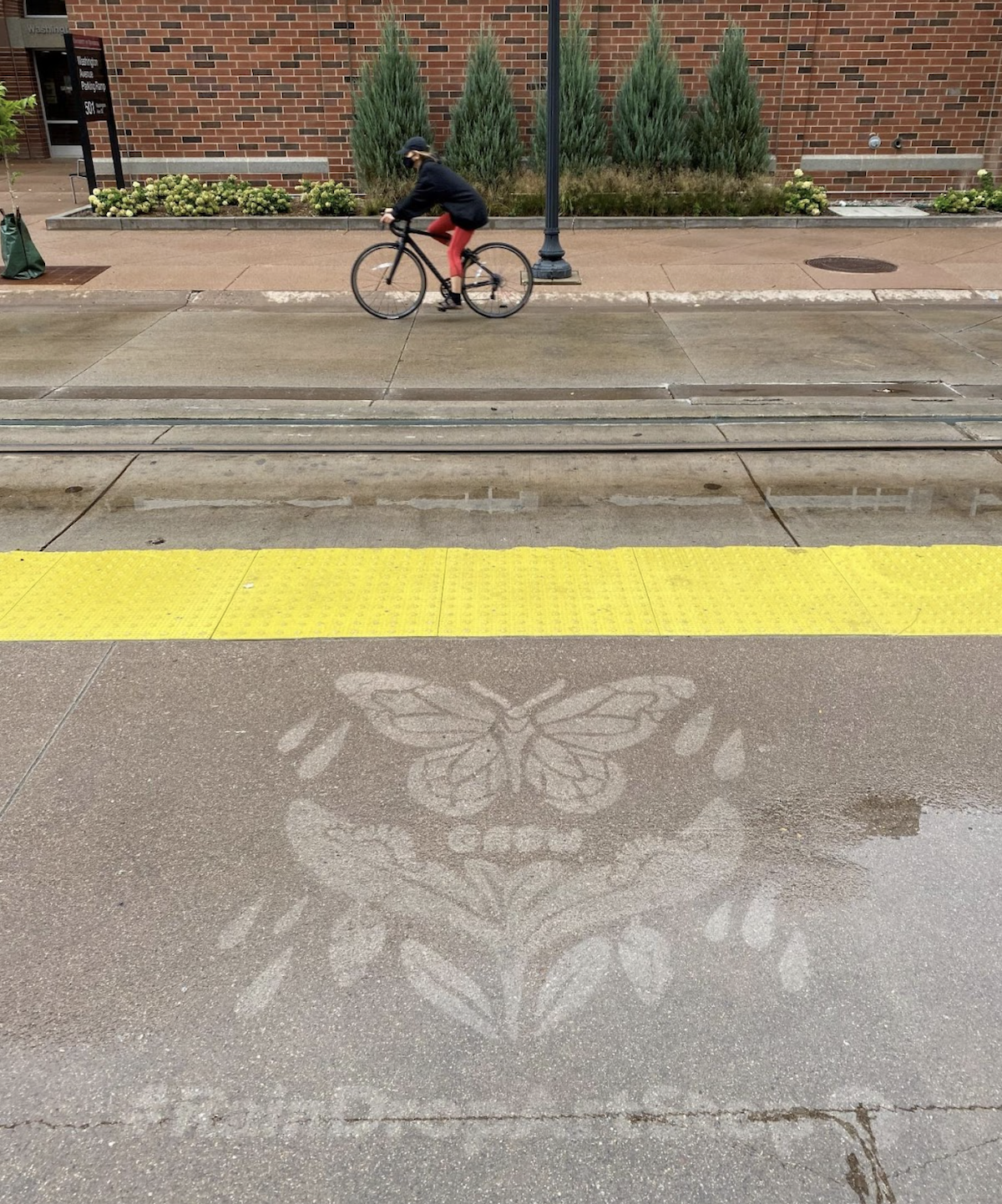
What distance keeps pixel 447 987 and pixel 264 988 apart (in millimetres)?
509

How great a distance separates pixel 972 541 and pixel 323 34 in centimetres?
1391

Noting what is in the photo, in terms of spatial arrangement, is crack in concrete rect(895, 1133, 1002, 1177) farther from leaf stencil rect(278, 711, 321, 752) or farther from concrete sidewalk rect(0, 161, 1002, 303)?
concrete sidewalk rect(0, 161, 1002, 303)

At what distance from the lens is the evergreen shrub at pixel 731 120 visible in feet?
51.1

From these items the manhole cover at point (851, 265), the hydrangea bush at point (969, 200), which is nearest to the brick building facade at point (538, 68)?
the hydrangea bush at point (969, 200)

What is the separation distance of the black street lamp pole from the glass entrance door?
60.6ft

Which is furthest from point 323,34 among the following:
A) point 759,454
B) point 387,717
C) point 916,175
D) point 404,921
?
point 404,921

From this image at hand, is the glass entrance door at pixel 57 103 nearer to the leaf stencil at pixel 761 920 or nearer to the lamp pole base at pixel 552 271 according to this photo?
the lamp pole base at pixel 552 271

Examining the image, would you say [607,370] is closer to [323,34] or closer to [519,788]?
[519,788]

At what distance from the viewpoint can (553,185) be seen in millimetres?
12297

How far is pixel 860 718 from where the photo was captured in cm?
440

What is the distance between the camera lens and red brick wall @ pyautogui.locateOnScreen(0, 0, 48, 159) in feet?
84.7

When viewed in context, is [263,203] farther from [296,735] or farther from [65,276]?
[296,735]

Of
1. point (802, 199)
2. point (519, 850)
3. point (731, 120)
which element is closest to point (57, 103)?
point (731, 120)

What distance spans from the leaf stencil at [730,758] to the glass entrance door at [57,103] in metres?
27.1
